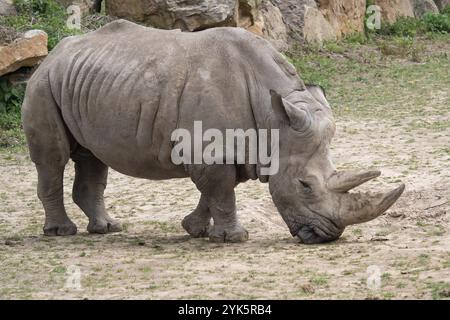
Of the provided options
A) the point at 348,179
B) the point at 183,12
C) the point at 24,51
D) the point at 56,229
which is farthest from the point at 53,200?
the point at 183,12

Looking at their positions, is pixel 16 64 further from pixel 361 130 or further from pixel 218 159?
pixel 218 159

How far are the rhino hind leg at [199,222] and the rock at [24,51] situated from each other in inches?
209

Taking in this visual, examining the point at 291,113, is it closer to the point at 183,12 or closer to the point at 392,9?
the point at 183,12

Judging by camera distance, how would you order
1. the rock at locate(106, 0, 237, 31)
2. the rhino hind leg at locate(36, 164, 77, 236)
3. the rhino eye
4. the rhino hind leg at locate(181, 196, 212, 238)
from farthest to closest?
the rock at locate(106, 0, 237, 31) → the rhino hind leg at locate(36, 164, 77, 236) → the rhino hind leg at locate(181, 196, 212, 238) → the rhino eye

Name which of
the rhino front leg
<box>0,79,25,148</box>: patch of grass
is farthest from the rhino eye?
<box>0,79,25,148</box>: patch of grass

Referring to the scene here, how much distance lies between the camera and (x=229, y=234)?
8719 mm

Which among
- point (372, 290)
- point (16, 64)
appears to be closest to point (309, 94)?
point (372, 290)

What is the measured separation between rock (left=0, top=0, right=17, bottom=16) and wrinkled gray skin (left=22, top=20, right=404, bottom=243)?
599cm

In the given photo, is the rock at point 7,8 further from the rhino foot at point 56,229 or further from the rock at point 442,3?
the rock at point 442,3

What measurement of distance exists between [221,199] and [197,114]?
0.69 meters

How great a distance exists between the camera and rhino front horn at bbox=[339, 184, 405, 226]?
821 cm

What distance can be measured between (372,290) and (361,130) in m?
6.87

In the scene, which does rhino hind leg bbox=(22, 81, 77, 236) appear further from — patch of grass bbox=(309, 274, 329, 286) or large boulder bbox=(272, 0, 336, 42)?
large boulder bbox=(272, 0, 336, 42)

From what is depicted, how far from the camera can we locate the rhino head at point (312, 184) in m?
8.27
